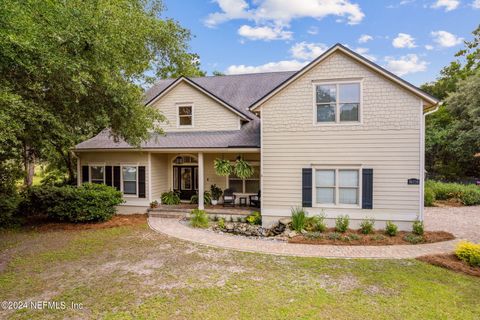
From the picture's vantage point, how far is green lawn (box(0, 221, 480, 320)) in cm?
484

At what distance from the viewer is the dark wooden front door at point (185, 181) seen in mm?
14591

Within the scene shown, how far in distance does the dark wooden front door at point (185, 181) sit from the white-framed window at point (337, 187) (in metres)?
6.88

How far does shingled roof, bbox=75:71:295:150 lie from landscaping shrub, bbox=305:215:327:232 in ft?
12.2

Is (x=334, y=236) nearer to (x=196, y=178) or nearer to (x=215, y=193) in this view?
(x=215, y=193)

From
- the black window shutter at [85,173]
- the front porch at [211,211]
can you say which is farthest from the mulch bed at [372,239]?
the black window shutter at [85,173]

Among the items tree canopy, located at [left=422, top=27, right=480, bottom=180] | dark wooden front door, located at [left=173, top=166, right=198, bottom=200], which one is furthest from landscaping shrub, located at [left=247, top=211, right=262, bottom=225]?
tree canopy, located at [left=422, top=27, right=480, bottom=180]

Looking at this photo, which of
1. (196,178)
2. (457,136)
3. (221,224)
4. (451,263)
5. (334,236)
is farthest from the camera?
(457,136)

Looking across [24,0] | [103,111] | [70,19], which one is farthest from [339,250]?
[24,0]

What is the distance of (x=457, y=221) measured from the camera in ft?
38.2

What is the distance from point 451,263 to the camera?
683 cm

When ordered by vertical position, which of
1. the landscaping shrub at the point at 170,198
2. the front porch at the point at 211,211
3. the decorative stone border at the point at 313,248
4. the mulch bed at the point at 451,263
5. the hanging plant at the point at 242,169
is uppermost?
the hanging plant at the point at 242,169

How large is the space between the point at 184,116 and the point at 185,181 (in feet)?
11.6

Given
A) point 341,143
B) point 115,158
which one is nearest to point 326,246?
point 341,143

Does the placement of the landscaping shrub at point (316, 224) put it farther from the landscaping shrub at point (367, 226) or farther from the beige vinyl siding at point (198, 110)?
Answer: the beige vinyl siding at point (198, 110)
